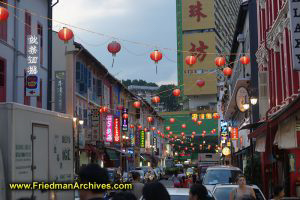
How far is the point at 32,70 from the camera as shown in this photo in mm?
26656

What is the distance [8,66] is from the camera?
2689 cm

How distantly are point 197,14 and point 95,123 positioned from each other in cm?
5628

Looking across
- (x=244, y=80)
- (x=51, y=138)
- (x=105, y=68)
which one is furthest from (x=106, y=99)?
(x=51, y=138)

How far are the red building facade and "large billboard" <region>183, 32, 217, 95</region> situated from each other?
199 ft

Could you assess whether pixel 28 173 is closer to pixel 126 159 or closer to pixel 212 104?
pixel 126 159

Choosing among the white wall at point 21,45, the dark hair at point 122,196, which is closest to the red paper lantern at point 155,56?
the white wall at point 21,45

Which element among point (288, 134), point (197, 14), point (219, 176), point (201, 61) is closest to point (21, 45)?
point (219, 176)

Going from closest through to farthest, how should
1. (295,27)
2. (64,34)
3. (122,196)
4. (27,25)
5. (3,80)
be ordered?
(122,196), (295,27), (64,34), (3,80), (27,25)

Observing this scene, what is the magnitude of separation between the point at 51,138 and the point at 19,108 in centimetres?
174

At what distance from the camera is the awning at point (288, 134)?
52.2ft

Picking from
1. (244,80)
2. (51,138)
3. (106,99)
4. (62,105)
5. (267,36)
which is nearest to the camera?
(51,138)

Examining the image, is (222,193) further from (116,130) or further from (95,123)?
(116,130)

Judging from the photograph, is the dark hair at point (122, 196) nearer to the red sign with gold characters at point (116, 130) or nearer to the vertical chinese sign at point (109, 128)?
the vertical chinese sign at point (109, 128)

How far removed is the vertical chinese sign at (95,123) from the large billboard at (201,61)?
46619 millimetres
